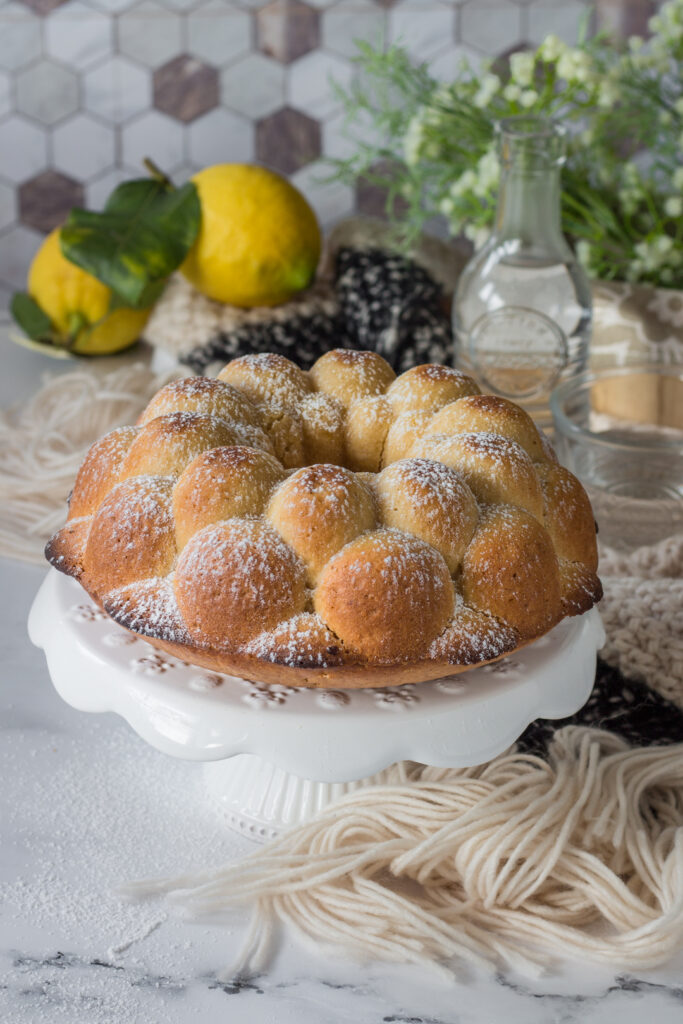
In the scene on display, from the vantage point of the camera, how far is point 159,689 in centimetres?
52

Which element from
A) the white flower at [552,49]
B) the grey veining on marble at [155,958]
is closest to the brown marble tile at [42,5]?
the white flower at [552,49]

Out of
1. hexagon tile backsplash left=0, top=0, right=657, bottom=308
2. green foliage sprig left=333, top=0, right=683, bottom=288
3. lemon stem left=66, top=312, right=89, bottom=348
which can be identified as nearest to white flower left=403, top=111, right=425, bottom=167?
green foliage sprig left=333, top=0, right=683, bottom=288

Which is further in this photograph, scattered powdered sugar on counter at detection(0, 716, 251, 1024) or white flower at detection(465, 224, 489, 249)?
white flower at detection(465, 224, 489, 249)

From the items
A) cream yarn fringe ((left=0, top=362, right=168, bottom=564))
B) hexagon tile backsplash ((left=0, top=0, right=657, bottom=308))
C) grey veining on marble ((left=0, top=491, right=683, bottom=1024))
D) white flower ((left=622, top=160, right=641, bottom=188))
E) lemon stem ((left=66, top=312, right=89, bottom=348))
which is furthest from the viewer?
hexagon tile backsplash ((left=0, top=0, right=657, bottom=308))

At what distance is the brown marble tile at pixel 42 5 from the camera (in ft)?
4.03

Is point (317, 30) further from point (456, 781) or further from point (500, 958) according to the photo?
point (500, 958)

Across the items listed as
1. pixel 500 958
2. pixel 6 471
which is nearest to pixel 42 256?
pixel 6 471

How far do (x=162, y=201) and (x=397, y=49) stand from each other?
0.27 m

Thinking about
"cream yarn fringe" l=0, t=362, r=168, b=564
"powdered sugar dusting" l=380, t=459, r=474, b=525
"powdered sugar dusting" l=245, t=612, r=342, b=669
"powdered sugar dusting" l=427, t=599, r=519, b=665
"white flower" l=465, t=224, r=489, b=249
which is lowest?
"cream yarn fringe" l=0, t=362, r=168, b=564

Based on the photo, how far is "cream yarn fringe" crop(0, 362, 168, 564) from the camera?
89cm

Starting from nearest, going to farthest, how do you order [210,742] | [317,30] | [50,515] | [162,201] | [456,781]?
[210,742], [456,781], [50,515], [162,201], [317,30]

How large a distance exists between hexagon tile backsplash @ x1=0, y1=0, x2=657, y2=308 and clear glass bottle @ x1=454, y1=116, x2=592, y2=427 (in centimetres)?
→ 38

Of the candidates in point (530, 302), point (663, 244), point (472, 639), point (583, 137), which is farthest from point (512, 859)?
point (583, 137)

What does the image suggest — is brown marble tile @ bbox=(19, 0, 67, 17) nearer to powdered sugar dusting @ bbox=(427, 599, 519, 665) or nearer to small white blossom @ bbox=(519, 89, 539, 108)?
small white blossom @ bbox=(519, 89, 539, 108)
